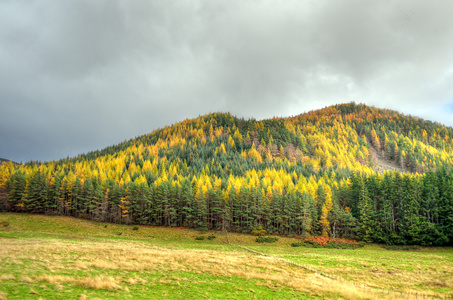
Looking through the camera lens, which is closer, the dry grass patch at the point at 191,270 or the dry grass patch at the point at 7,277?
the dry grass patch at the point at 7,277

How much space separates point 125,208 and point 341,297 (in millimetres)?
84589

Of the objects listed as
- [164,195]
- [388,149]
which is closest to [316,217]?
[164,195]

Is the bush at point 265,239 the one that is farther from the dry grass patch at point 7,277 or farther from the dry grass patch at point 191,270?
the dry grass patch at point 7,277

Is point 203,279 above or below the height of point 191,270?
above

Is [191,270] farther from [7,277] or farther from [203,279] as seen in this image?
[7,277]

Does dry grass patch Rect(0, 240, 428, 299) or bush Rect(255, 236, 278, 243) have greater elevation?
dry grass patch Rect(0, 240, 428, 299)

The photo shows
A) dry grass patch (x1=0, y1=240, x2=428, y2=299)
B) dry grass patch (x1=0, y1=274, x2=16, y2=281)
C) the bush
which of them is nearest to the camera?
dry grass patch (x1=0, y1=274, x2=16, y2=281)

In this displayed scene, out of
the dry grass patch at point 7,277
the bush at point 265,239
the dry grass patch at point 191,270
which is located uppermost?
the dry grass patch at point 7,277

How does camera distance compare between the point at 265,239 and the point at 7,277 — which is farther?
the point at 265,239

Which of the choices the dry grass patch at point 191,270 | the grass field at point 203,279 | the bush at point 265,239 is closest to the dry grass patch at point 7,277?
the grass field at point 203,279

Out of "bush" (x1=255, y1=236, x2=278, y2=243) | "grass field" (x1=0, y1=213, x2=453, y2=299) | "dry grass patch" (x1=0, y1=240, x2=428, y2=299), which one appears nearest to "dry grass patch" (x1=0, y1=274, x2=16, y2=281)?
"grass field" (x1=0, y1=213, x2=453, y2=299)

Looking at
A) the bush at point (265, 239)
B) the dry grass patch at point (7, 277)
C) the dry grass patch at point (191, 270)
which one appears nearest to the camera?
the dry grass patch at point (7, 277)

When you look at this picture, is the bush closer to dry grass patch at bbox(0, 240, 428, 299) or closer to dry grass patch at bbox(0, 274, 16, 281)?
dry grass patch at bbox(0, 240, 428, 299)

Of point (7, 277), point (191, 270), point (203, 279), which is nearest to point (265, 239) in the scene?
point (191, 270)
